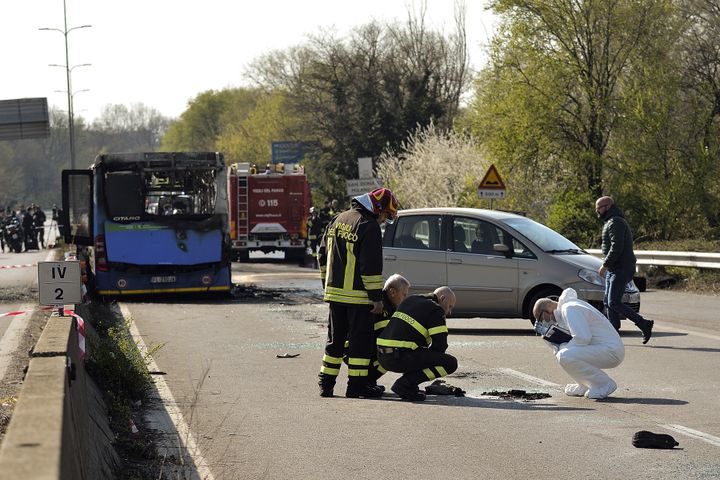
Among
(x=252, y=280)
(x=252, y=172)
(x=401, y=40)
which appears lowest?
(x=252, y=280)

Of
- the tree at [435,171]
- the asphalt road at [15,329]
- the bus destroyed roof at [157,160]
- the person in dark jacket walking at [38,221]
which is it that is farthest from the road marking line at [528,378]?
the person in dark jacket walking at [38,221]

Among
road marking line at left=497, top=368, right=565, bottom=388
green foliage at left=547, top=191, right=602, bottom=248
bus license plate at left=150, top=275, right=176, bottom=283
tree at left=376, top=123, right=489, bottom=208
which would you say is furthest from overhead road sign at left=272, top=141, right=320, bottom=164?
road marking line at left=497, top=368, right=565, bottom=388

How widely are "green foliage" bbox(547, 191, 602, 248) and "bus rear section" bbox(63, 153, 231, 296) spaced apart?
12.5 meters

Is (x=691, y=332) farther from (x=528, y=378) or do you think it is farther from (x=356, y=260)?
(x=356, y=260)

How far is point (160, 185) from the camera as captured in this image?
22438 millimetres

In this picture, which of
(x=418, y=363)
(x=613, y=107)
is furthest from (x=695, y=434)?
(x=613, y=107)

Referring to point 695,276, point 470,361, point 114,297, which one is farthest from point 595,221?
point 470,361

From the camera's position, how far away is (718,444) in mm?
7762

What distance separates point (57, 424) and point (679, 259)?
20.9 m

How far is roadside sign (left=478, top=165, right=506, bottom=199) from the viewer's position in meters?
27.0

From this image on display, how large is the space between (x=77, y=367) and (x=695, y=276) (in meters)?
18.0

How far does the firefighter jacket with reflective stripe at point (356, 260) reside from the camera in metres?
10.1

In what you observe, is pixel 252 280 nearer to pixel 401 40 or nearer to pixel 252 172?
pixel 252 172

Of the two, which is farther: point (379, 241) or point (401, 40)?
point (401, 40)
